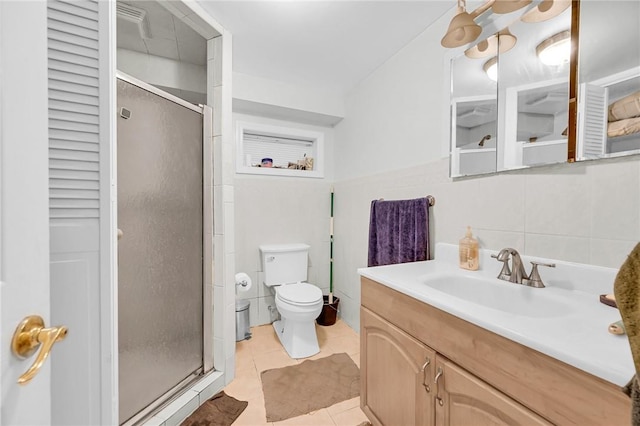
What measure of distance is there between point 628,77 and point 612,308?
2.32 ft

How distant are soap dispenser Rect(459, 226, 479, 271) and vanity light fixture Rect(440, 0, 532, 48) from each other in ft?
2.82

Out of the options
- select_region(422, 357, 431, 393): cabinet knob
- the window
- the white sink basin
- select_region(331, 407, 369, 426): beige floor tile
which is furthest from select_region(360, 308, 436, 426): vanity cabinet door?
the window

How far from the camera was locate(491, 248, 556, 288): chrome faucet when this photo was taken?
960 millimetres

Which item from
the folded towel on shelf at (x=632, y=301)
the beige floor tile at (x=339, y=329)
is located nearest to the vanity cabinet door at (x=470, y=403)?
the folded towel on shelf at (x=632, y=301)

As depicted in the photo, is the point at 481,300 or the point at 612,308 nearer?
the point at 612,308

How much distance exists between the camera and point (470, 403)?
2.41ft

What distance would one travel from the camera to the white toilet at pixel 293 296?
182 centimetres

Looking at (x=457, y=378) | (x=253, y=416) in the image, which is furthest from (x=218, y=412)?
(x=457, y=378)

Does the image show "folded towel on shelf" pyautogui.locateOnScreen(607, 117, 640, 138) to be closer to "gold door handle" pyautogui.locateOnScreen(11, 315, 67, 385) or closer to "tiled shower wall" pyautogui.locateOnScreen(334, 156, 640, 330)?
"tiled shower wall" pyautogui.locateOnScreen(334, 156, 640, 330)

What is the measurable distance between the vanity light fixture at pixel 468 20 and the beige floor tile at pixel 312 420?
1920 mm

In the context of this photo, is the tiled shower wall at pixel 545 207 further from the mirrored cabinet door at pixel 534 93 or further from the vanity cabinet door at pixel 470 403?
the vanity cabinet door at pixel 470 403

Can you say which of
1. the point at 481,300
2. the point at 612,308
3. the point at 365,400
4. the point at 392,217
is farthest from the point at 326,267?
the point at 612,308

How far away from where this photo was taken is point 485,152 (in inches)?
47.4

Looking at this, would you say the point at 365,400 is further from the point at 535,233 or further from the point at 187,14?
the point at 187,14
